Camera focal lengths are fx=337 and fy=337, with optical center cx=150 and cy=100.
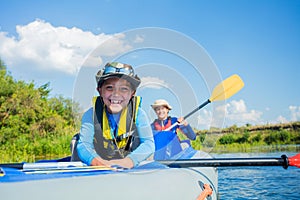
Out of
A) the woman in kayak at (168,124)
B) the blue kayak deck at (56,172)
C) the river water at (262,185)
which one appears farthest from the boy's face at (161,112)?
the river water at (262,185)

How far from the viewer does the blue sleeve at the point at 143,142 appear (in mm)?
2023

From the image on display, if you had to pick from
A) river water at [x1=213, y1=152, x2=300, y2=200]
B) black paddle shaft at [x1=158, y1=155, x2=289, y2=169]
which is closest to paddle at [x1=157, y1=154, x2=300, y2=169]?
black paddle shaft at [x1=158, y1=155, x2=289, y2=169]

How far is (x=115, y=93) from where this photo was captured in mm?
2107

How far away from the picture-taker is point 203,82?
2.36 meters

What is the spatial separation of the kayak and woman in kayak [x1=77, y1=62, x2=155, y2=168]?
116 millimetres

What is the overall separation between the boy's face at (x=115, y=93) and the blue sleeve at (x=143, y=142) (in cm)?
14

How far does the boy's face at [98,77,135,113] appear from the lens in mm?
2096

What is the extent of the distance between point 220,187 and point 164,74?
2420mm

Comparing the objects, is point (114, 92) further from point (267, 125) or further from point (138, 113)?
point (267, 125)

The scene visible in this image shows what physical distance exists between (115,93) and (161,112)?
1351 millimetres

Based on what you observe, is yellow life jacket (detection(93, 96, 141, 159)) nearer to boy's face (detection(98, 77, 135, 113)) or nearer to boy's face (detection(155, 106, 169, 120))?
boy's face (detection(98, 77, 135, 113))

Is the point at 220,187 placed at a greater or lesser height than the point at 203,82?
lesser

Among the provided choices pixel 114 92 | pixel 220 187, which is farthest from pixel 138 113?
pixel 220 187

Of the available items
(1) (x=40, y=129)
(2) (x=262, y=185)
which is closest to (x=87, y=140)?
(2) (x=262, y=185)
